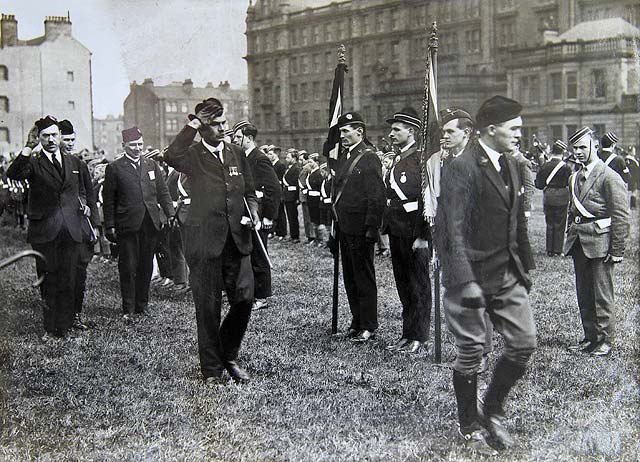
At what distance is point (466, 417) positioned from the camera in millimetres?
4633

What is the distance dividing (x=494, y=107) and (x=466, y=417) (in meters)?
1.97

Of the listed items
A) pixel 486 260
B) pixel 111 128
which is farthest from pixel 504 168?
pixel 111 128

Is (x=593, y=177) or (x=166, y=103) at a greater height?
(x=166, y=103)

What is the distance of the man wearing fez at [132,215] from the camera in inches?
341

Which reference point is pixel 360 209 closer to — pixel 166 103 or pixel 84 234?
pixel 84 234

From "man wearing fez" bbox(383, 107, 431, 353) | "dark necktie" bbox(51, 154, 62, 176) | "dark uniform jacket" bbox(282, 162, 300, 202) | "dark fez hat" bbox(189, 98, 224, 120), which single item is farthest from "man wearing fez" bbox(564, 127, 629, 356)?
"dark uniform jacket" bbox(282, 162, 300, 202)

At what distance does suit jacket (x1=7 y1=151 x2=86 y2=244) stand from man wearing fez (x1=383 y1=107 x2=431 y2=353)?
11.0 feet

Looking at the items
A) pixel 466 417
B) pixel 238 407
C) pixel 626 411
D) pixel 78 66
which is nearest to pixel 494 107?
pixel 466 417

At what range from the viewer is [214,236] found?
602 cm

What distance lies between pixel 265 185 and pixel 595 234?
391 cm

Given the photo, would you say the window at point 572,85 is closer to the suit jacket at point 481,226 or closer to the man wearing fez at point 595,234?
the man wearing fez at point 595,234

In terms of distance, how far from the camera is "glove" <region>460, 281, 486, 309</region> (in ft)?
15.0

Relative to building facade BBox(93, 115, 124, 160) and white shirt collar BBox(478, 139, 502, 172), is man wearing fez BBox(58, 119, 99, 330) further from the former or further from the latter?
white shirt collar BBox(478, 139, 502, 172)

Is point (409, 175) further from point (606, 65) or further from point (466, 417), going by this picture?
point (606, 65)
